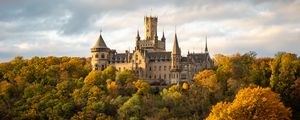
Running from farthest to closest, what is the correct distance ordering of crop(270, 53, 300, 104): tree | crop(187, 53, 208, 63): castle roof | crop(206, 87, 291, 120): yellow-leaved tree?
crop(187, 53, 208, 63): castle roof → crop(270, 53, 300, 104): tree → crop(206, 87, 291, 120): yellow-leaved tree

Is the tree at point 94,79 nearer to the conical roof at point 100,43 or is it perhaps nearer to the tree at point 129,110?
the conical roof at point 100,43

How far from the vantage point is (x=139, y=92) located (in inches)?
3971

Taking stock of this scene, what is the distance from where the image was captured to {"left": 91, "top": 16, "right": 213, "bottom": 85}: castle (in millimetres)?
113875

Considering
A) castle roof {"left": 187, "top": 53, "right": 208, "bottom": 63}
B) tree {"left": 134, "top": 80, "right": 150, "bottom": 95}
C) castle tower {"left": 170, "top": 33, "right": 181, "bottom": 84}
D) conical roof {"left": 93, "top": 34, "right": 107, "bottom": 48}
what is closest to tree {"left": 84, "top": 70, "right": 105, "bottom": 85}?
tree {"left": 134, "top": 80, "right": 150, "bottom": 95}

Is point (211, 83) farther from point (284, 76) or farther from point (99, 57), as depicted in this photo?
point (99, 57)

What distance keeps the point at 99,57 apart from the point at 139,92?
2147cm

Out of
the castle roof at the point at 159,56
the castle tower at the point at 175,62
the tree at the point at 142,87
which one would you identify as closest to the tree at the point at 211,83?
the tree at the point at 142,87

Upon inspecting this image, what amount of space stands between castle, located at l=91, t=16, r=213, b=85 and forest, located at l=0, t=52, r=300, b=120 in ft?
16.9

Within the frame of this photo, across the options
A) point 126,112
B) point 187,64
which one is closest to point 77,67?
point 187,64

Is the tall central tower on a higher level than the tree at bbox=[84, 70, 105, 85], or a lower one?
higher

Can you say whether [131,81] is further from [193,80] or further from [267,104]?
[267,104]

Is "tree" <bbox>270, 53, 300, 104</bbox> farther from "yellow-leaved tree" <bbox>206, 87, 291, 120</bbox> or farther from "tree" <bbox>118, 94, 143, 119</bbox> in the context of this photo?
"tree" <bbox>118, 94, 143, 119</bbox>

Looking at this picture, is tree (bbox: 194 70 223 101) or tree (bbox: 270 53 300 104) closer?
tree (bbox: 270 53 300 104)

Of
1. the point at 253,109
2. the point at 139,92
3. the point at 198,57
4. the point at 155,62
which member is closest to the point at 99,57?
the point at 155,62
